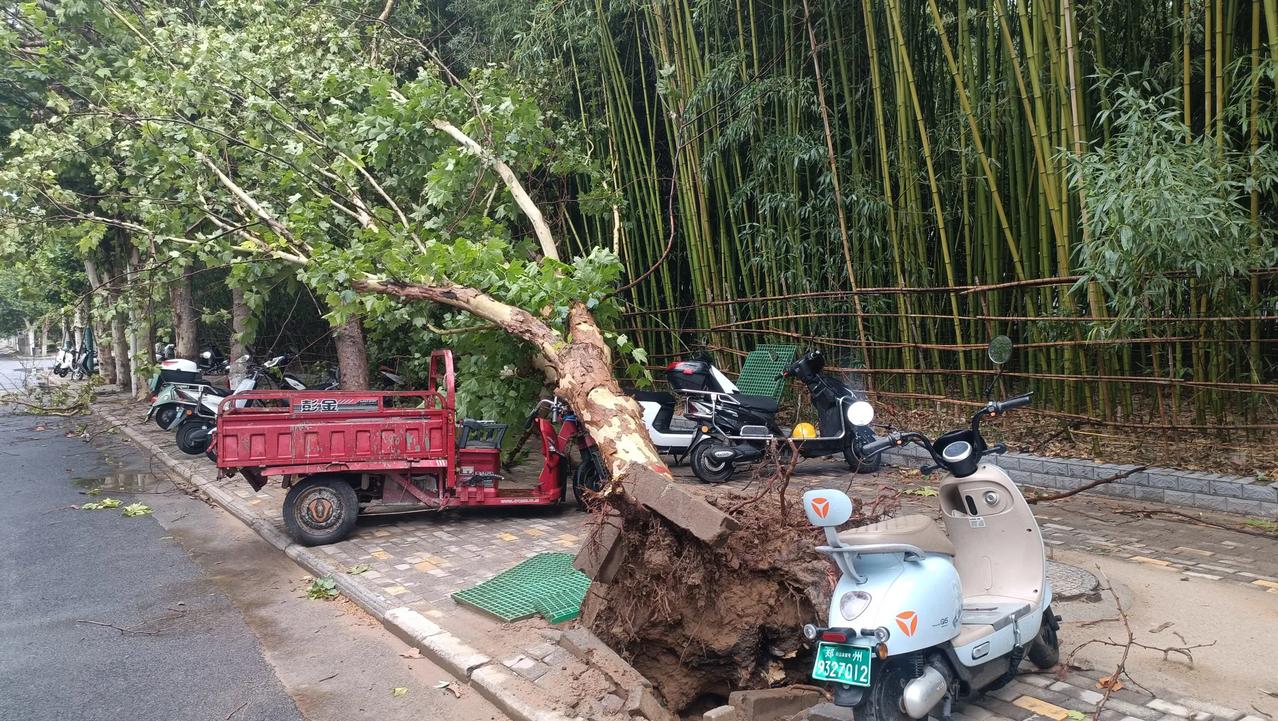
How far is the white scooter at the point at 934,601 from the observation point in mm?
2994

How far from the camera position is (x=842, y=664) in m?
3.00

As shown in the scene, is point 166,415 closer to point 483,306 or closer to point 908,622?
point 483,306

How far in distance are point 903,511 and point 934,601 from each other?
378 centimetres

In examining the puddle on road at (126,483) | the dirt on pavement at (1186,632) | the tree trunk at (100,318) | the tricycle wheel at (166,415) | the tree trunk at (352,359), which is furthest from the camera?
the tricycle wheel at (166,415)

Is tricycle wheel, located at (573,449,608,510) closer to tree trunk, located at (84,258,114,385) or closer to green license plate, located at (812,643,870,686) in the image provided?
green license plate, located at (812,643,870,686)

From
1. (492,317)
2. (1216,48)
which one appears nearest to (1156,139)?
(1216,48)

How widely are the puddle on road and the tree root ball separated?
7.31 metres

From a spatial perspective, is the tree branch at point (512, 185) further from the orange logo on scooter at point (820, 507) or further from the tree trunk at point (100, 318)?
the orange logo on scooter at point (820, 507)

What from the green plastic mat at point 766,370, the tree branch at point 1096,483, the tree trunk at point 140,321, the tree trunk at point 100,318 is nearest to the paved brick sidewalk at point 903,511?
the tree branch at point 1096,483

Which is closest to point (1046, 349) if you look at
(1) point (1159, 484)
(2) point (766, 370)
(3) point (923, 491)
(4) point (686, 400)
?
(1) point (1159, 484)

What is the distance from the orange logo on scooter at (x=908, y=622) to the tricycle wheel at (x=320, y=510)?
188 inches

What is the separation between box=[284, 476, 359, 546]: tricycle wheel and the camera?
646 cm

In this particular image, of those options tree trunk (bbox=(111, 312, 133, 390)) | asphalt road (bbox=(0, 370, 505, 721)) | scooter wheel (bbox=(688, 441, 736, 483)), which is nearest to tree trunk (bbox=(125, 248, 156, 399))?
tree trunk (bbox=(111, 312, 133, 390))

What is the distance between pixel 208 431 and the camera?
36.4 ft
